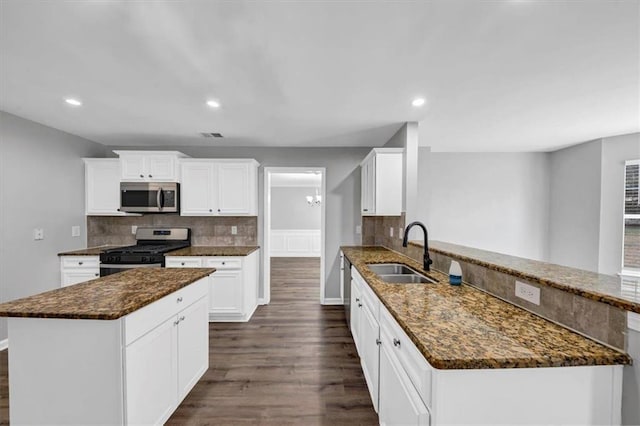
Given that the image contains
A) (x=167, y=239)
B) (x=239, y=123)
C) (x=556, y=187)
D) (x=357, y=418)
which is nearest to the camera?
(x=357, y=418)

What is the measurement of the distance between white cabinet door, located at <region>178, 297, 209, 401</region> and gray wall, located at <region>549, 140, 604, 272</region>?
535 centimetres

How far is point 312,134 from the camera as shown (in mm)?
3477

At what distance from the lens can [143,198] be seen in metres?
3.62

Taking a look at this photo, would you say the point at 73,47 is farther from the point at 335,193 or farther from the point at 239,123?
→ the point at 335,193

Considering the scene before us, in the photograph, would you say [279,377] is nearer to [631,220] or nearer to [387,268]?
[387,268]

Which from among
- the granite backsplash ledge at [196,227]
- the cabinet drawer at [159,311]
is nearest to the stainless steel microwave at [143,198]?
the granite backsplash ledge at [196,227]

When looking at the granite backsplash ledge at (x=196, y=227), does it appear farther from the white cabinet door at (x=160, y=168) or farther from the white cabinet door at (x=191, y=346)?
the white cabinet door at (x=191, y=346)

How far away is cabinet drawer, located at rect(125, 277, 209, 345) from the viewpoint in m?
1.39

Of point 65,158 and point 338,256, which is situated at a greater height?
point 65,158

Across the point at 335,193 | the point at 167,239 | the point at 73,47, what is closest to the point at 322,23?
the point at 73,47

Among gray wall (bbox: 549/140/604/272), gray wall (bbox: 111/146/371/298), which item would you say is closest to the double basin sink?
gray wall (bbox: 111/146/371/298)

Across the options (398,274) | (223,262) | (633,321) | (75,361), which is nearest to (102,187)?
(223,262)

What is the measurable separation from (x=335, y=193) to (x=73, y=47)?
10.4ft

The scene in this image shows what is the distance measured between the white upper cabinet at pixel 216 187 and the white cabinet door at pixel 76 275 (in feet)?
4.15
